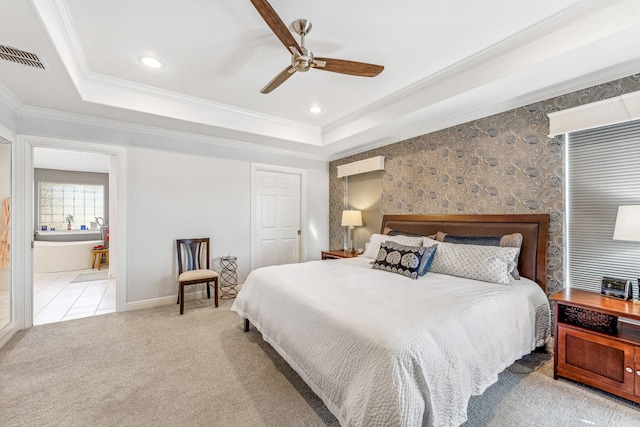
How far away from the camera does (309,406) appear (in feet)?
5.95

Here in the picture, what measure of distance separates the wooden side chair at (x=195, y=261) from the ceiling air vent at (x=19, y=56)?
7.62 ft

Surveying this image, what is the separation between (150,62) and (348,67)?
189 centimetres

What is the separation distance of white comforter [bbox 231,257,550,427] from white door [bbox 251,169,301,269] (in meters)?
2.14

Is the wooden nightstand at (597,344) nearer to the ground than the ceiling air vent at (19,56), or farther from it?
nearer to the ground

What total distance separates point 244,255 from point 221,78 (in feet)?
8.75

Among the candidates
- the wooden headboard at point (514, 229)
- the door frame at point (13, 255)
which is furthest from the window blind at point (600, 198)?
the door frame at point (13, 255)

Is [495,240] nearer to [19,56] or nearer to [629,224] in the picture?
[629,224]

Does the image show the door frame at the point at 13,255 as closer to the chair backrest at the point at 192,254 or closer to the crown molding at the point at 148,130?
the crown molding at the point at 148,130

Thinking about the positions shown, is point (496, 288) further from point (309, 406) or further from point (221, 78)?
point (221, 78)

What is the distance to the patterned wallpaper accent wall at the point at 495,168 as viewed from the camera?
2.55 metres

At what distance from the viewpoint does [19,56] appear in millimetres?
2080

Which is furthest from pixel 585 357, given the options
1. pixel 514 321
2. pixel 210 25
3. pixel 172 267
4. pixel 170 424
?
pixel 172 267

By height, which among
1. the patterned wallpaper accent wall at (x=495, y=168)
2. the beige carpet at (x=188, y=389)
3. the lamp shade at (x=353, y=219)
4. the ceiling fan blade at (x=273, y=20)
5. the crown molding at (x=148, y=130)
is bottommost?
the beige carpet at (x=188, y=389)

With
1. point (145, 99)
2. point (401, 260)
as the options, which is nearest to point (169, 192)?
point (145, 99)
